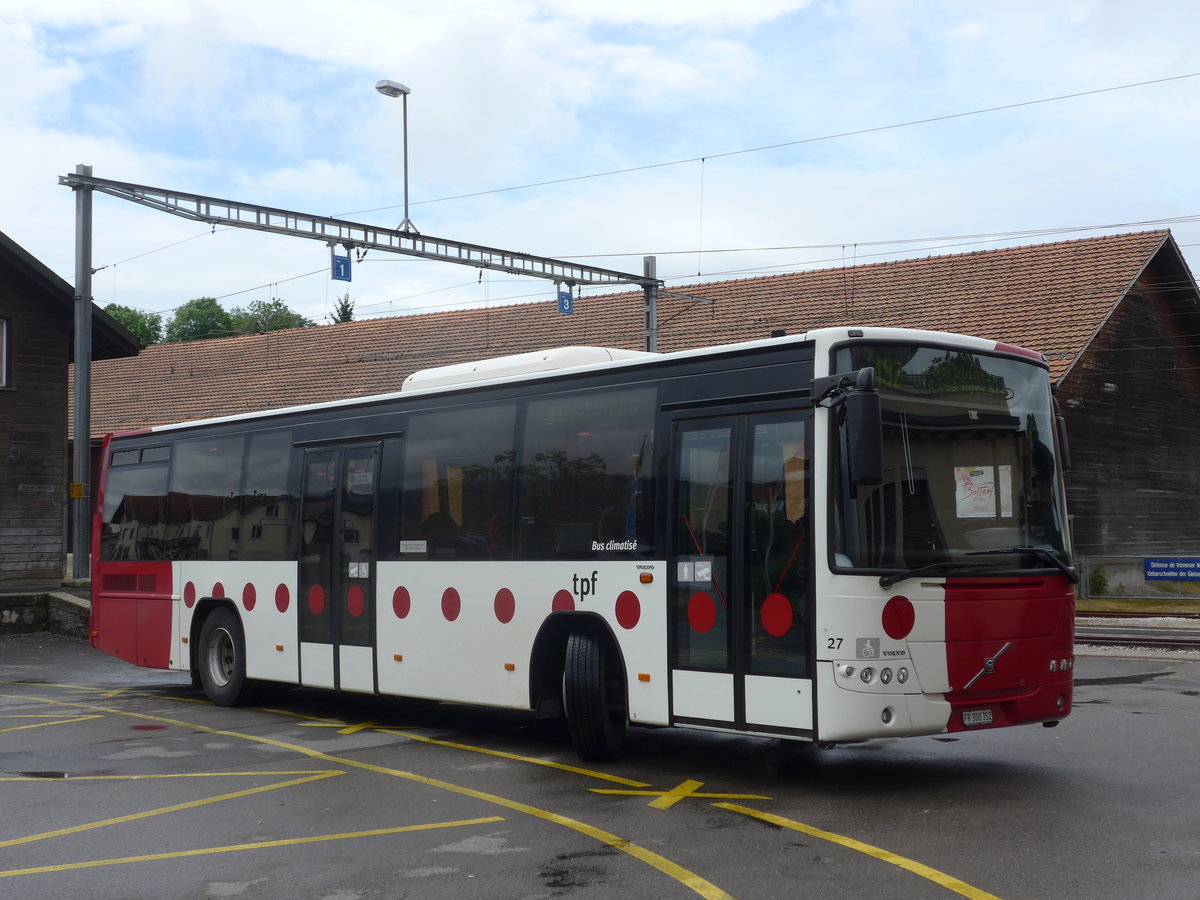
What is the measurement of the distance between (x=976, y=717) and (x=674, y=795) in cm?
198

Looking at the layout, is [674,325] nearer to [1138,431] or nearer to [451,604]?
[1138,431]

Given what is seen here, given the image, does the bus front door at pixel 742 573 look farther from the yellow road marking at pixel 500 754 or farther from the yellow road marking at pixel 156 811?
the yellow road marking at pixel 156 811

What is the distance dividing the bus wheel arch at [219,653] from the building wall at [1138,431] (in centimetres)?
2037

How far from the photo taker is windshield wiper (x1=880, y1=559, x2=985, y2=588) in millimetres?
8281

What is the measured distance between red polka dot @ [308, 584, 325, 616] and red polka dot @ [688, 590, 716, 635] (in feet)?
16.1

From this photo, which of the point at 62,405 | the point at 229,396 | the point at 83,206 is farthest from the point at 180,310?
the point at 83,206

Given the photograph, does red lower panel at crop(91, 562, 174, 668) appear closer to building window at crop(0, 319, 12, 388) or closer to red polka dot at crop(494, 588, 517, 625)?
red polka dot at crop(494, 588, 517, 625)

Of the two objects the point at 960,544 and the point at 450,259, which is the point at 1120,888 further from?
the point at 450,259

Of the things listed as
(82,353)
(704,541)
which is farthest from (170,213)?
(704,541)

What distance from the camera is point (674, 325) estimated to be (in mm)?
37062

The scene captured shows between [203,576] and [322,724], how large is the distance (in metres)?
2.71

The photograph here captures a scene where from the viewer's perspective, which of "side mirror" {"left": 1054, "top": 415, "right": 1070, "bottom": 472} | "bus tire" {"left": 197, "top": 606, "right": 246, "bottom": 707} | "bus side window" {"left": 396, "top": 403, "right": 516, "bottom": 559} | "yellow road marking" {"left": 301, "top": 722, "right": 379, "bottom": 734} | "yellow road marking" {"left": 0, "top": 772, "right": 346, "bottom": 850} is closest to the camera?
"yellow road marking" {"left": 0, "top": 772, "right": 346, "bottom": 850}

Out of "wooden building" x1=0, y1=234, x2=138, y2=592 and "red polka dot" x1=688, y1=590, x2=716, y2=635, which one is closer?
"red polka dot" x1=688, y1=590, x2=716, y2=635

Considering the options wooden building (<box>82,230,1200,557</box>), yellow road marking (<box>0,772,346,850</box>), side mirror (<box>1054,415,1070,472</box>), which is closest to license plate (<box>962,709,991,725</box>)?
side mirror (<box>1054,415,1070,472</box>)
